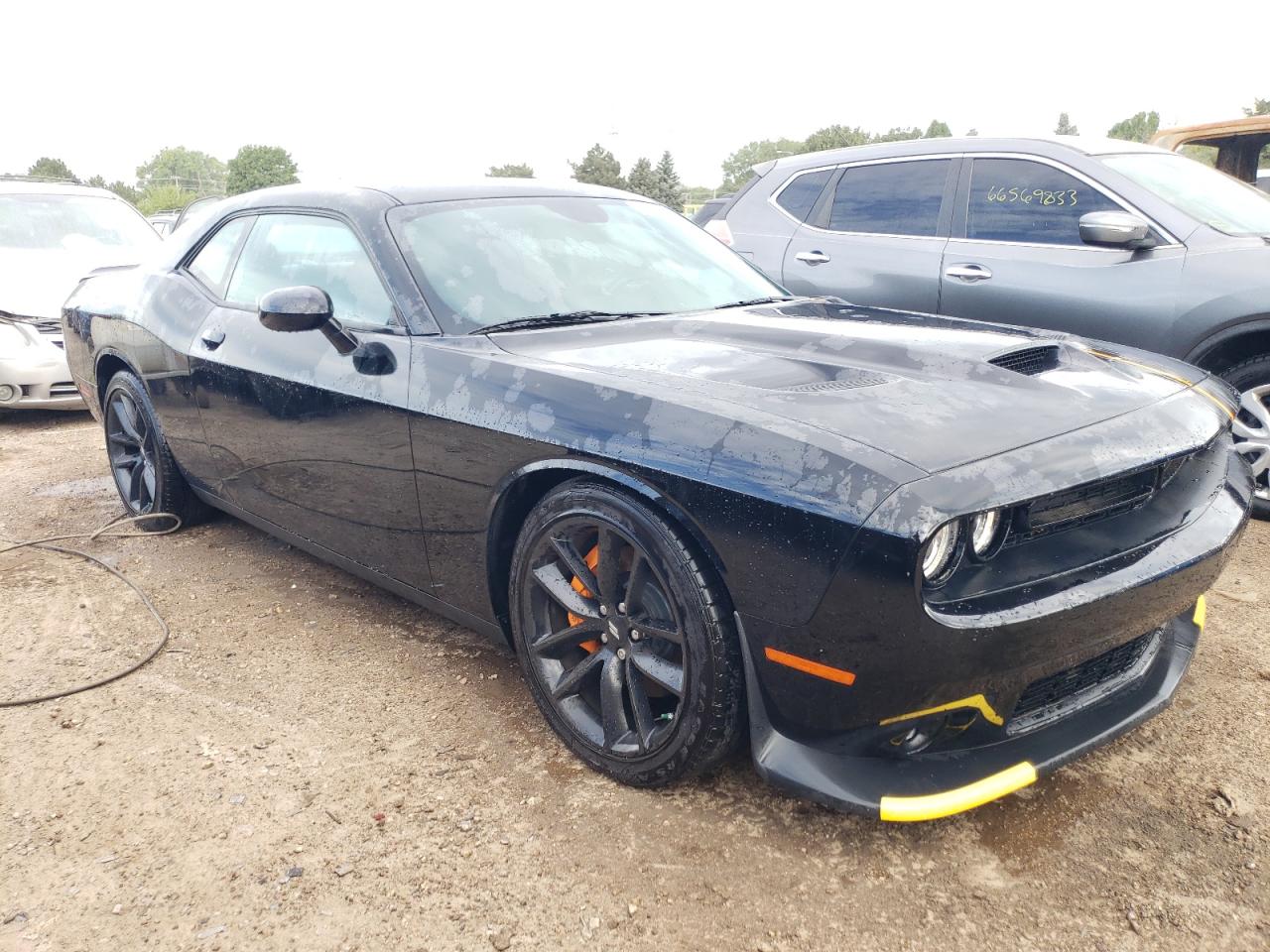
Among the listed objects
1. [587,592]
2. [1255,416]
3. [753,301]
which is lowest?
[1255,416]

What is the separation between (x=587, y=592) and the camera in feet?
7.77

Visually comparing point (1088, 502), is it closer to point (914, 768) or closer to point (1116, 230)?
point (914, 768)

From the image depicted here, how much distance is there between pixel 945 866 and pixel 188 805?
1.74 meters

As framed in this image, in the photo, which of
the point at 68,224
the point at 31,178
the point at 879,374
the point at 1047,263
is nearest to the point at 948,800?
the point at 879,374

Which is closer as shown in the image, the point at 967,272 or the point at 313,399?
the point at 313,399

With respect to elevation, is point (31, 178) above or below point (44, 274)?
above

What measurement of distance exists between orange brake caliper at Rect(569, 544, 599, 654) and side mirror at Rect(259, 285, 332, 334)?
113cm

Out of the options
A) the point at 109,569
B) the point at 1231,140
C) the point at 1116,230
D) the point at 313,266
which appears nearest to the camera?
the point at 313,266

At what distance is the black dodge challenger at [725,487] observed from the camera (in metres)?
1.87

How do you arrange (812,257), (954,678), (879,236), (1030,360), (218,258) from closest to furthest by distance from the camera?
(954,678), (1030,360), (218,258), (879,236), (812,257)

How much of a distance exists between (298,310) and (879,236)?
3.12 meters

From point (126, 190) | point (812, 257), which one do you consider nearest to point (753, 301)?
point (812, 257)

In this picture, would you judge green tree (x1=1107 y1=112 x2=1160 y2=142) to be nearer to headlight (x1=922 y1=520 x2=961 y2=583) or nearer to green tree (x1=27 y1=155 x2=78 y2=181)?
green tree (x1=27 y1=155 x2=78 y2=181)

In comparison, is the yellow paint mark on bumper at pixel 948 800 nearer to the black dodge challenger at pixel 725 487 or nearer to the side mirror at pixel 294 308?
the black dodge challenger at pixel 725 487
